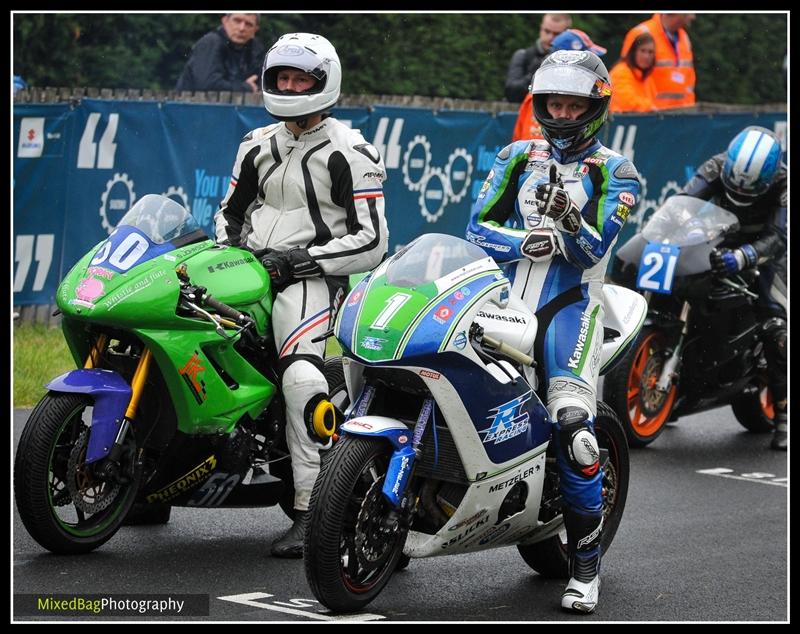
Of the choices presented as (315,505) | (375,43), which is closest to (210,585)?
(315,505)

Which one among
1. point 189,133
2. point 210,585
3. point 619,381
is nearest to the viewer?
point 210,585

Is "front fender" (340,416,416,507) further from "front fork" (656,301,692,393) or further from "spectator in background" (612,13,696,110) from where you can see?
"spectator in background" (612,13,696,110)

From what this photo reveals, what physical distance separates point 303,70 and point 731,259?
4.00m

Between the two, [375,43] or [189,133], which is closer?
[189,133]

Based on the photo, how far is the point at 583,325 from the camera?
6.54m

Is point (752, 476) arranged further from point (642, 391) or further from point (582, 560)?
point (582, 560)

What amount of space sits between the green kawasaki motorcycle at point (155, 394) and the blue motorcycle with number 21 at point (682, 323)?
3459 mm

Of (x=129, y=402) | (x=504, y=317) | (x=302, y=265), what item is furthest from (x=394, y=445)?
(x=302, y=265)

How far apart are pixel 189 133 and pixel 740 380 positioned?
16.4 ft

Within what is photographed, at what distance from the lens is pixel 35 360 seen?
36.0 feet

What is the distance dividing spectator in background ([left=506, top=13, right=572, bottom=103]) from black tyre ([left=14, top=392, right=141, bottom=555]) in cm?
947

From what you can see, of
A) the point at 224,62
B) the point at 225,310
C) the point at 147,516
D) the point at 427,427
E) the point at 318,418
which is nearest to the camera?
the point at 427,427

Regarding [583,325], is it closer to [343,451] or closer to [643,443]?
[343,451]

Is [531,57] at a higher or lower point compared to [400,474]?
higher
